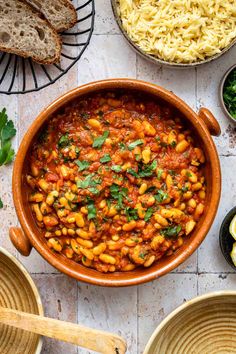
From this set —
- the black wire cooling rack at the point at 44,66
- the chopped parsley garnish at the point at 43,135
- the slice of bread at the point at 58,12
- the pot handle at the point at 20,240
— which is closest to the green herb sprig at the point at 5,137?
the black wire cooling rack at the point at 44,66

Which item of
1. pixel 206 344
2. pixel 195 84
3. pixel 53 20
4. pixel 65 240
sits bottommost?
pixel 206 344

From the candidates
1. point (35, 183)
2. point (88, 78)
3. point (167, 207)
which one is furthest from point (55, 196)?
point (88, 78)

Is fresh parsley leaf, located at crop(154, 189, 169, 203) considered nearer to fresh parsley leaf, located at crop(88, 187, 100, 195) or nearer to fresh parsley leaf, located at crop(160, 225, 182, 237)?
fresh parsley leaf, located at crop(160, 225, 182, 237)

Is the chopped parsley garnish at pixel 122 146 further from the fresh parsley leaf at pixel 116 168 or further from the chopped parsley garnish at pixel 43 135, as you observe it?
the chopped parsley garnish at pixel 43 135

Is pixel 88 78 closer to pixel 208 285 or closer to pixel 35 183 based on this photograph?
pixel 35 183

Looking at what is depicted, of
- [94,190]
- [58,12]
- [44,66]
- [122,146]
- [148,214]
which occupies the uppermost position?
[58,12]

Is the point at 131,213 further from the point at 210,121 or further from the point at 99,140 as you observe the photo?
the point at 210,121

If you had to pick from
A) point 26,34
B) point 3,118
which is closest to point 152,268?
point 3,118
